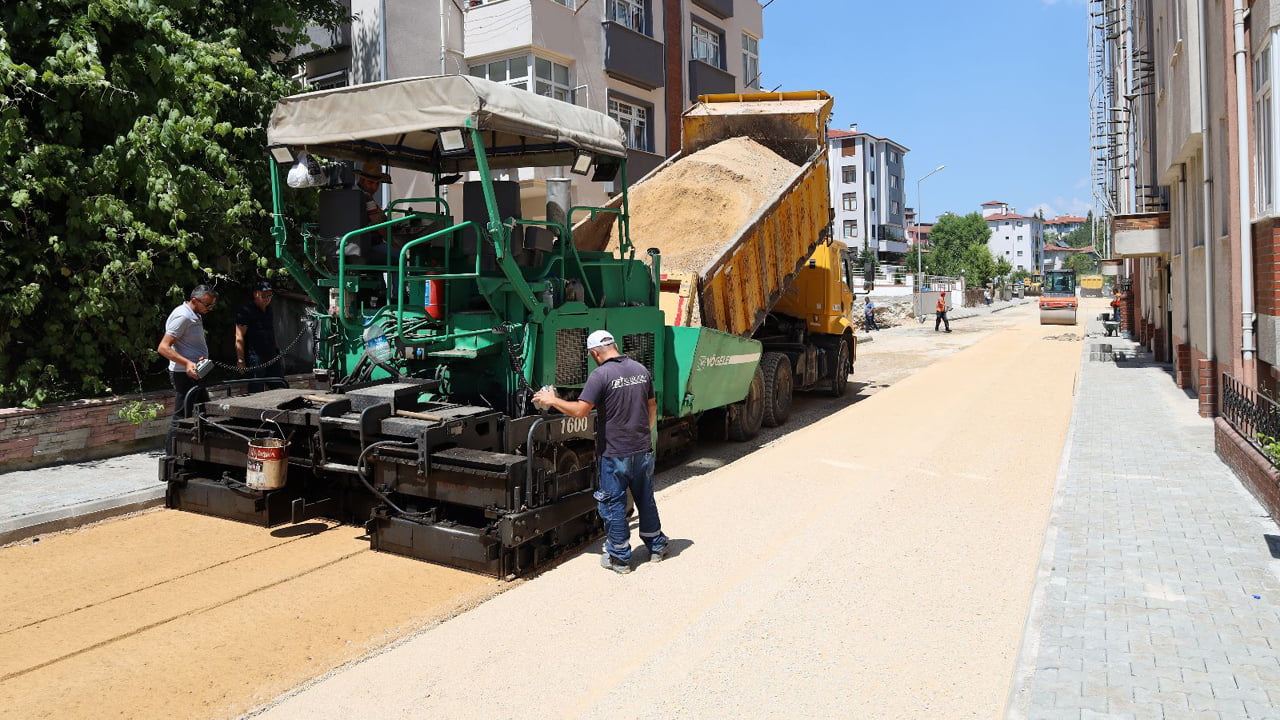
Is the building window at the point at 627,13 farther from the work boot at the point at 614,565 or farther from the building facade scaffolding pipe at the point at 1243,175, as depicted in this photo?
the work boot at the point at 614,565

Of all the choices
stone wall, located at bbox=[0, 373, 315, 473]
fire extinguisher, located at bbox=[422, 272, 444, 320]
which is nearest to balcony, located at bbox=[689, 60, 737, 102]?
stone wall, located at bbox=[0, 373, 315, 473]

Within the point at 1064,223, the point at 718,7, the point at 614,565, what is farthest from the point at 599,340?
the point at 1064,223

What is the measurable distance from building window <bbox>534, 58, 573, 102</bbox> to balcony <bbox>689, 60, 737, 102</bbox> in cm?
553

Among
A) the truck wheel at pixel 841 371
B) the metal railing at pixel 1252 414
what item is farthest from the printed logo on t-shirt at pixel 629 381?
the truck wheel at pixel 841 371

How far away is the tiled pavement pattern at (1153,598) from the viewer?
390cm

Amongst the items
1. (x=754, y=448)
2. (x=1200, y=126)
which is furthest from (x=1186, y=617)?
(x=1200, y=126)

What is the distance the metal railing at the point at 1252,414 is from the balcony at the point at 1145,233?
8870 millimetres

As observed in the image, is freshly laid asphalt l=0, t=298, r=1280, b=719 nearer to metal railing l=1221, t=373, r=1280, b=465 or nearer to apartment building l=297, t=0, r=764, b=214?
metal railing l=1221, t=373, r=1280, b=465

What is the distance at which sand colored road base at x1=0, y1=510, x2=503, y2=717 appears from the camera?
4328 millimetres

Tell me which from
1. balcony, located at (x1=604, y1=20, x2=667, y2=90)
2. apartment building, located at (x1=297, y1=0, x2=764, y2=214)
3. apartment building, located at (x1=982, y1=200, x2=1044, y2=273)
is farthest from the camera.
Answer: apartment building, located at (x1=982, y1=200, x2=1044, y2=273)

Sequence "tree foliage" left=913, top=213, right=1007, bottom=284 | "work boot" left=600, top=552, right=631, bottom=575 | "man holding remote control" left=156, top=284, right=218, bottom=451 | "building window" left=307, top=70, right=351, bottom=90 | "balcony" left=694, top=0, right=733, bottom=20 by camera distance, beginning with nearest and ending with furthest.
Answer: "work boot" left=600, top=552, right=631, bottom=575
"man holding remote control" left=156, top=284, right=218, bottom=451
"building window" left=307, top=70, right=351, bottom=90
"balcony" left=694, top=0, right=733, bottom=20
"tree foliage" left=913, top=213, right=1007, bottom=284

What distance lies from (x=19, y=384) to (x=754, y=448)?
305 inches

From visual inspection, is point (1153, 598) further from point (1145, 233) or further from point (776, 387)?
point (1145, 233)

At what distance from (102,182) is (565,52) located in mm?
11444
